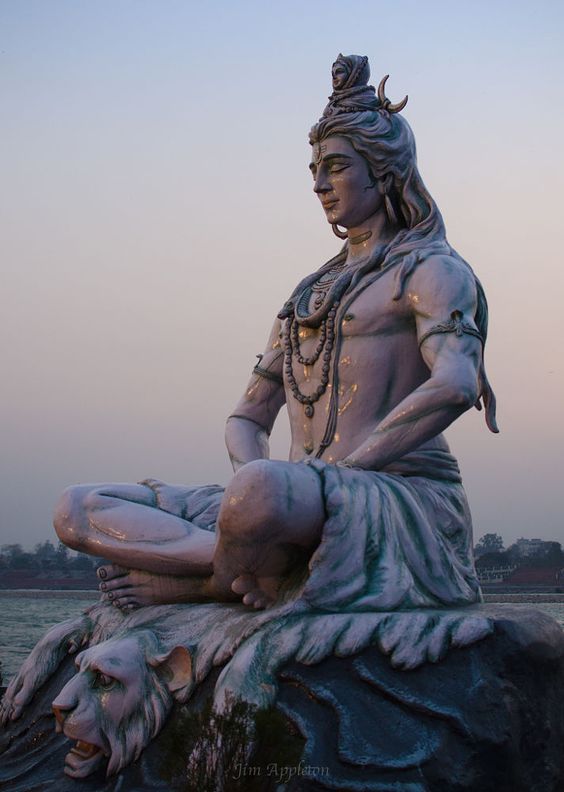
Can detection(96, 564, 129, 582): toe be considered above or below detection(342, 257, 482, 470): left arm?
below

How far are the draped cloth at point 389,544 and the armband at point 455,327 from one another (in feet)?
2.06

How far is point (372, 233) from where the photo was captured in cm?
647

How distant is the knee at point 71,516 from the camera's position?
19.1 ft

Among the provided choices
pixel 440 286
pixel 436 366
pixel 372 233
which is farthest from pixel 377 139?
pixel 436 366

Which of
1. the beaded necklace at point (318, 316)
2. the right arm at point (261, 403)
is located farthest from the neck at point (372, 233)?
the right arm at point (261, 403)

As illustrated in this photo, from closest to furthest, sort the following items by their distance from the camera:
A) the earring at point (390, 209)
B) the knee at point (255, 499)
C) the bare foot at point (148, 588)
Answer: the knee at point (255, 499) → the bare foot at point (148, 588) → the earring at point (390, 209)

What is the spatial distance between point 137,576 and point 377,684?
1.56 meters

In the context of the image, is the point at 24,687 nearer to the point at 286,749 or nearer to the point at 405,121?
the point at 286,749

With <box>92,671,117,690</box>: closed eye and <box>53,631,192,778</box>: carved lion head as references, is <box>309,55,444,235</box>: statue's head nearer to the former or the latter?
<box>53,631,192,778</box>: carved lion head

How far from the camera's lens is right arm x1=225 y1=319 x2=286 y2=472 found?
6652mm

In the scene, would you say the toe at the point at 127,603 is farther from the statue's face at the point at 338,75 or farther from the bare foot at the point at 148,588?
the statue's face at the point at 338,75
